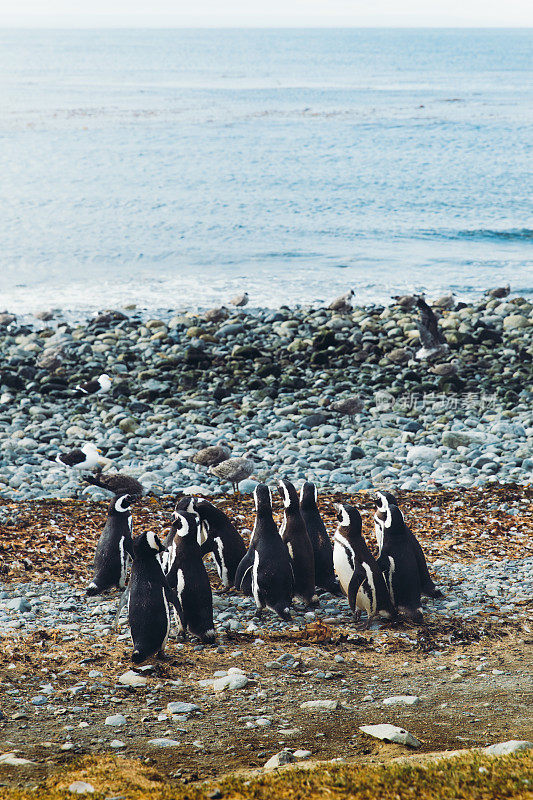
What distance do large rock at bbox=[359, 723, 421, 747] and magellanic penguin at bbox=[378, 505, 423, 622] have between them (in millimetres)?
1674

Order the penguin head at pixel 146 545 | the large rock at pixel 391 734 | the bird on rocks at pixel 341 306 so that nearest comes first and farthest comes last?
1. the large rock at pixel 391 734
2. the penguin head at pixel 146 545
3. the bird on rocks at pixel 341 306

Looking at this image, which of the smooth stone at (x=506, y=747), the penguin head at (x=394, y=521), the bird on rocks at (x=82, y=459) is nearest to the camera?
the smooth stone at (x=506, y=747)

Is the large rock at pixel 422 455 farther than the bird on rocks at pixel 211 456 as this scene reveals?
Yes

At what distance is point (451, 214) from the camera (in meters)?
31.8

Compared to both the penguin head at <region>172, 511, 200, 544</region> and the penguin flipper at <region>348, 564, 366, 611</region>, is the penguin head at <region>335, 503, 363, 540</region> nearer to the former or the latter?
the penguin flipper at <region>348, 564, 366, 611</region>

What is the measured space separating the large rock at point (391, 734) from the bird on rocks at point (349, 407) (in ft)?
24.4

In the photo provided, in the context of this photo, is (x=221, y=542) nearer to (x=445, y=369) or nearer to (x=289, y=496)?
(x=289, y=496)

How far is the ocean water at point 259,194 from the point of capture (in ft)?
76.7

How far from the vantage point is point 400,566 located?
5.75m

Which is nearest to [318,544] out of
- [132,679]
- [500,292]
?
[132,679]

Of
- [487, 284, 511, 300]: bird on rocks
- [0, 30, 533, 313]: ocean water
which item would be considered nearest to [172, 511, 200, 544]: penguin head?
[0, 30, 533, 313]: ocean water

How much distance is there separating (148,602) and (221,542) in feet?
4.39

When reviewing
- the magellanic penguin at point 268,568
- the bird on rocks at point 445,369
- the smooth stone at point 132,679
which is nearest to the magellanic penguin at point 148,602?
the smooth stone at point 132,679

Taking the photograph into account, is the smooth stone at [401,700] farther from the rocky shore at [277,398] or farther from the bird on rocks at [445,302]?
the bird on rocks at [445,302]
